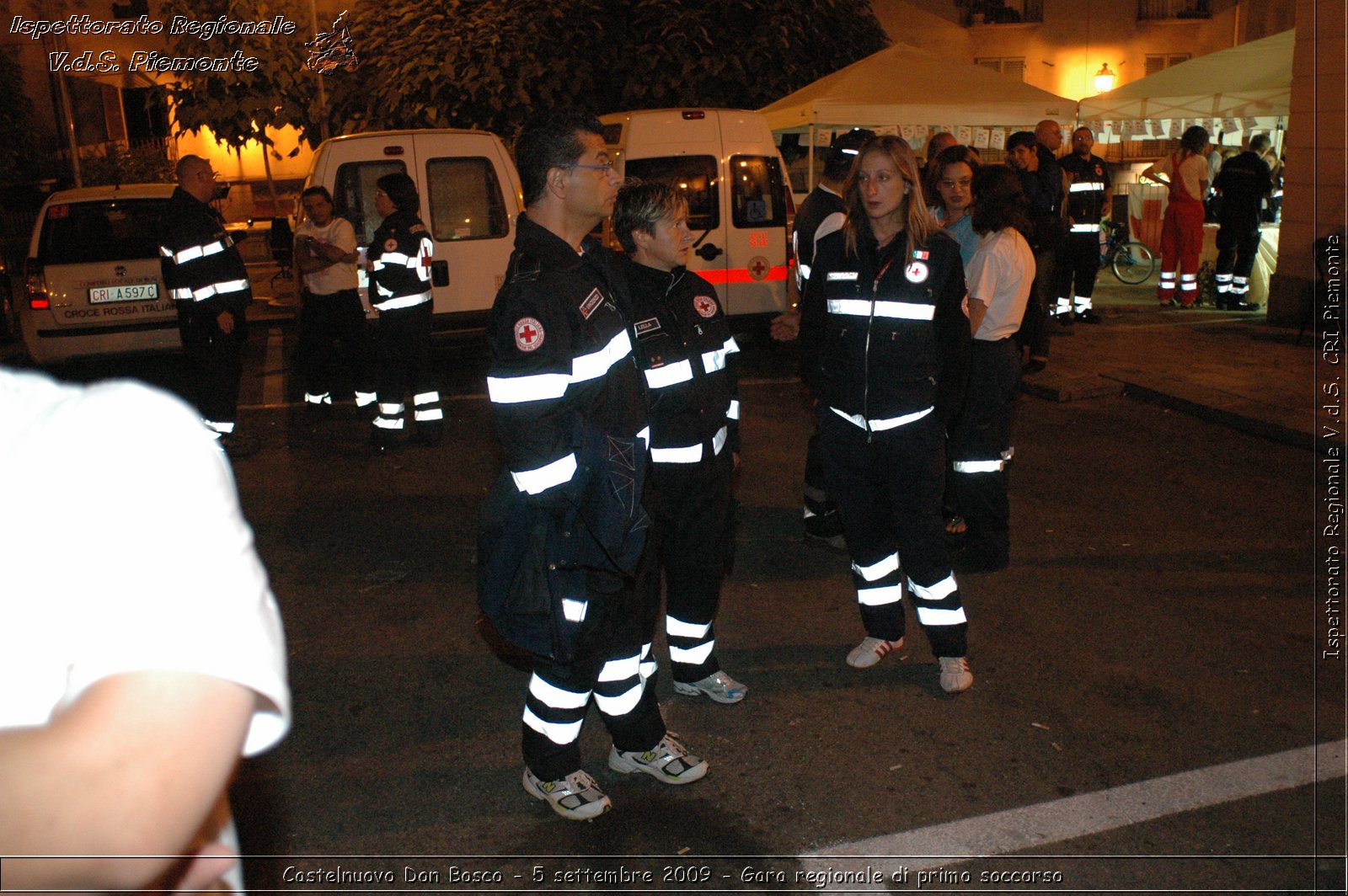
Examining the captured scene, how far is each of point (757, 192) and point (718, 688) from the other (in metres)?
7.90

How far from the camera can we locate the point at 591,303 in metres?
3.32

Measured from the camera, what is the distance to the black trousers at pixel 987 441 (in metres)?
5.75

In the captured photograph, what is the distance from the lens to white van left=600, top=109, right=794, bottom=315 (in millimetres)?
11172

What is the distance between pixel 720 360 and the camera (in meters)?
4.21

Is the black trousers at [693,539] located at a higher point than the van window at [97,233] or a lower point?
lower

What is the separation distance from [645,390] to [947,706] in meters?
1.88

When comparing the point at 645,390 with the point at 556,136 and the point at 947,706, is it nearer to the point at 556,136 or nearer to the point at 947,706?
the point at 556,136

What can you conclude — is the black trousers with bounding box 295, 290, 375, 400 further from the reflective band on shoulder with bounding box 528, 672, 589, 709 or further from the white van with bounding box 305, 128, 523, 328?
the reflective band on shoulder with bounding box 528, 672, 589, 709

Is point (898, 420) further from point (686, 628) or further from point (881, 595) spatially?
point (686, 628)

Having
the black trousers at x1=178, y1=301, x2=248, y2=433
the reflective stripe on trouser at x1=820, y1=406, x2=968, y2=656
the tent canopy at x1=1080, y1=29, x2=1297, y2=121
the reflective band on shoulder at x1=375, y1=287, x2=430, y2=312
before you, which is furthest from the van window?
the tent canopy at x1=1080, y1=29, x2=1297, y2=121

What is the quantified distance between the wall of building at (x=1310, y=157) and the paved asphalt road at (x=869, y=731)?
6451 millimetres

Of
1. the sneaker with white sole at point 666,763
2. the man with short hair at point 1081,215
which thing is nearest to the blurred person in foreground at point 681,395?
the sneaker with white sole at point 666,763

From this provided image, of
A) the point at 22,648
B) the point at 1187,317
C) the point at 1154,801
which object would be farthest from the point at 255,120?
the point at 22,648

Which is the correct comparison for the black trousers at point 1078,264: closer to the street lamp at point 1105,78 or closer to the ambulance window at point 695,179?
the ambulance window at point 695,179
